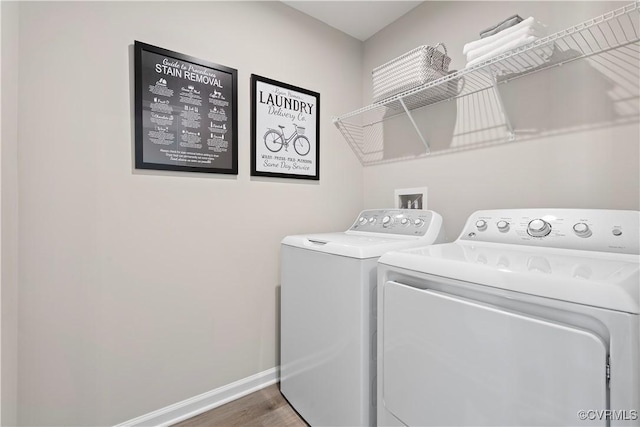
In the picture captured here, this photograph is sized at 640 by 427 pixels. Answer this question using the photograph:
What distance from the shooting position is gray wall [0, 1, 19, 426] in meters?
0.97

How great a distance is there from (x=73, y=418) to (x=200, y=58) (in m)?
1.74

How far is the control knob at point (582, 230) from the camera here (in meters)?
1.02

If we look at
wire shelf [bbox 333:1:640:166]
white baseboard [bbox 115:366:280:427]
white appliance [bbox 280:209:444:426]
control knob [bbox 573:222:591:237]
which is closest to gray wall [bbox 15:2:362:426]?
white baseboard [bbox 115:366:280:427]

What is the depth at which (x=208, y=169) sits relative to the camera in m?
1.56

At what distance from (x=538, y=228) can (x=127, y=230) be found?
1722mm

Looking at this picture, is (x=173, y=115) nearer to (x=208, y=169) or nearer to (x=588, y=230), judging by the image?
(x=208, y=169)

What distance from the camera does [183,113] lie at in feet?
4.87

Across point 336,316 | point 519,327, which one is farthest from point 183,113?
point 519,327

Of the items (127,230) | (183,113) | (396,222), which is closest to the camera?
(127,230)

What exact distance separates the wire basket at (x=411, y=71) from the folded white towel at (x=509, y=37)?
0.22 meters

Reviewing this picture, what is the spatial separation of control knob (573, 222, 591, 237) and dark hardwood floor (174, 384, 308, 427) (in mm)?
1444

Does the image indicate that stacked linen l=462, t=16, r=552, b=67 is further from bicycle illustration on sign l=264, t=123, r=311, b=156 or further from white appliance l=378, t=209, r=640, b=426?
bicycle illustration on sign l=264, t=123, r=311, b=156

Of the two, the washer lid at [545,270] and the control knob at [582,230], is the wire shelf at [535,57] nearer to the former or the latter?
the control knob at [582,230]

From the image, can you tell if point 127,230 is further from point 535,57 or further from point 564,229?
point 535,57
